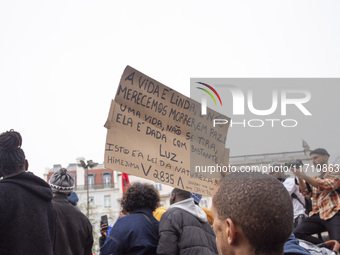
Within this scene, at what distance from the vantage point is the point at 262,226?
1.64 metres

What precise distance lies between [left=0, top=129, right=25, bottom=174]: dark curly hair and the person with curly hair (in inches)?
43.3

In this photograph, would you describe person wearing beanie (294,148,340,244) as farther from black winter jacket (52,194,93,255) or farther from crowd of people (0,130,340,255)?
black winter jacket (52,194,93,255)

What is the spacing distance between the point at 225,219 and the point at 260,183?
0.22 meters

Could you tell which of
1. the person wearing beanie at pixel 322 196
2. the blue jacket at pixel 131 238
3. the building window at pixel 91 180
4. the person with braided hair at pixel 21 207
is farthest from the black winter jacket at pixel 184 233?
the building window at pixel 91 180

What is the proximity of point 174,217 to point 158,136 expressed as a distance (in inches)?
32.2

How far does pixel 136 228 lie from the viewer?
3760 mm

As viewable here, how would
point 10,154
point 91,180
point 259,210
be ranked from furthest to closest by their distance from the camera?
1. point 91,180
2. point 10,154
3. point 259,210

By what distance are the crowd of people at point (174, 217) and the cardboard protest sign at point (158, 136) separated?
0.47 metres

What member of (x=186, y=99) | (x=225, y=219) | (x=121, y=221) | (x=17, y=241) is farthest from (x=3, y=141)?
(x=225, y=219)

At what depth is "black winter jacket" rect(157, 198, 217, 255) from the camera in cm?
366

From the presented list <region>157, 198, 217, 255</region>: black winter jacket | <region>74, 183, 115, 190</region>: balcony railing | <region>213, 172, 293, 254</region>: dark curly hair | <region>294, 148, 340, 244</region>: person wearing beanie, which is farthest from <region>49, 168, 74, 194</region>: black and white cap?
<region>74, 183, 115, 190</region>: balcony railing

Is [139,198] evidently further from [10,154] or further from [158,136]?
[10,154]

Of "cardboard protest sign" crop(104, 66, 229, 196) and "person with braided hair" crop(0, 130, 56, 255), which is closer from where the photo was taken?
"person with braided hair" crop(0, 130, 56, 255)

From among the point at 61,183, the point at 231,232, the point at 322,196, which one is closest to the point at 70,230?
the point at 61,183
